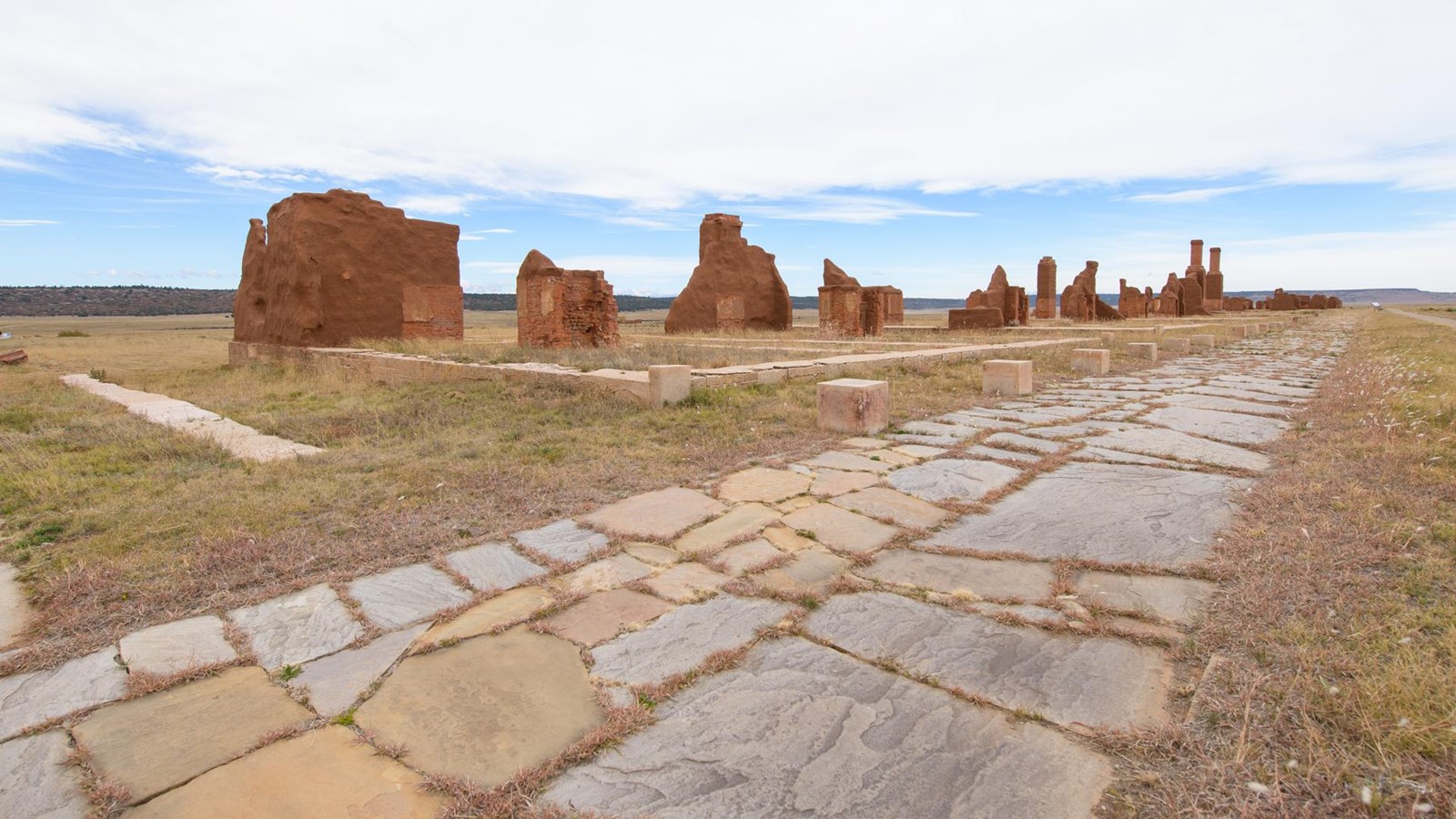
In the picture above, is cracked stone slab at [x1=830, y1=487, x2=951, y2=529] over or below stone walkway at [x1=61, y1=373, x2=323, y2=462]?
below

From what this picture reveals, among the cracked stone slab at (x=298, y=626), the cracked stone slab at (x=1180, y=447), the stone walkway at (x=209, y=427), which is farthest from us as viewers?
the stone walkway at (x=209, y=427)

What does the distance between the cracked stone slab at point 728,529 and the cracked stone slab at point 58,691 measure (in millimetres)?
1986

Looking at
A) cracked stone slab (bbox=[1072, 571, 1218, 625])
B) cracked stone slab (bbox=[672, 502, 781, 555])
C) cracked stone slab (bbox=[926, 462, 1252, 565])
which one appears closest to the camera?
cracked stone slab (bbox=[1072, 571, 1218, 625])

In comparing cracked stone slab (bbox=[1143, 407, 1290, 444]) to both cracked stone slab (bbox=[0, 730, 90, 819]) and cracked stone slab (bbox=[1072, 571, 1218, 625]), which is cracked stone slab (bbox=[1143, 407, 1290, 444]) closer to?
cracked stone slab (bbox=[1072, 571, 1218, 625])

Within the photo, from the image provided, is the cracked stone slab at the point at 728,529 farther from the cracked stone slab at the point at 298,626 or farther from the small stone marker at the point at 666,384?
the small stone marker at the point at 666,384

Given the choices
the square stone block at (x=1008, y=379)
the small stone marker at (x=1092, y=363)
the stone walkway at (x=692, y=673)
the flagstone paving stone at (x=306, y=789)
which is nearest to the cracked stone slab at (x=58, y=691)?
the stone walkway at (x=692, y=673)

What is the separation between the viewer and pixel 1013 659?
2287 mm

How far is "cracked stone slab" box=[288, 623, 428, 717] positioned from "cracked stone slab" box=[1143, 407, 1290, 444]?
5.51 m

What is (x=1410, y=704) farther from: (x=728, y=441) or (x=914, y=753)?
(x=728, y=441)

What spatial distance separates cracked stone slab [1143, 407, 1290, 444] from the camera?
547cm

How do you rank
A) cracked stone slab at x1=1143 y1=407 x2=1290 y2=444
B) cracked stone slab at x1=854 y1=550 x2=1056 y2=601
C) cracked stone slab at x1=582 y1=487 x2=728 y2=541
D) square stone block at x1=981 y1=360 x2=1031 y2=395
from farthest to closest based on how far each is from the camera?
square stone block at x1=981 y1=360 x2=1031 y2=395
cracked stone slab at x1=1143 y1=407 x2=1290 y2=444
cracked stone slab at x1=582 y1=487 x2=728 y2=541
cracked stone slab at x1=854 y1=550 x2=1056 y2=601

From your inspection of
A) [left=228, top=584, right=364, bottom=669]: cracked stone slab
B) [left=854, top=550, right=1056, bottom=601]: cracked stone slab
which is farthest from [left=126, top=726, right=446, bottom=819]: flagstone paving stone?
[left=854, top=550, right=1056, bottom=601]: cracked stone slab

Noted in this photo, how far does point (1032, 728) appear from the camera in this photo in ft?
6.36

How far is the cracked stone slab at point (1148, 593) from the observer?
254 centimetres
